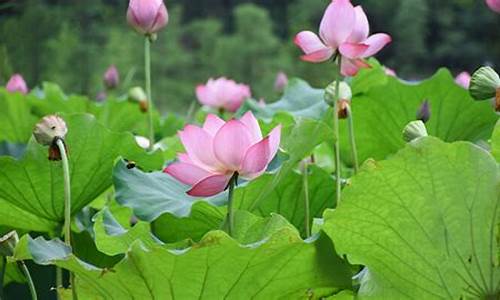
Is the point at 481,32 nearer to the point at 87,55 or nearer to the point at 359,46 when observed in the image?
the point at 87,55

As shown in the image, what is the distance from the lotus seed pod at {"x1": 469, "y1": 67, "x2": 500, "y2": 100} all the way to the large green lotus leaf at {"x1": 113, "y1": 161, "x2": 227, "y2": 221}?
0.60 ft

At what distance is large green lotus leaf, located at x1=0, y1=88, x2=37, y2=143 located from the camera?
1.32 m

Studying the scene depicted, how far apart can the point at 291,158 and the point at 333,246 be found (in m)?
0.11

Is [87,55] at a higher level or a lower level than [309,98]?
lower

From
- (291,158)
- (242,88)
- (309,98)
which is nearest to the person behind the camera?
(291,158)

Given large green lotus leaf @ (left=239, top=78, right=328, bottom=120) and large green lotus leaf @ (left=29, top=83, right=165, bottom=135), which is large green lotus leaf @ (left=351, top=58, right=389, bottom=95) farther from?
large green lotus leaf @ (left=29, top=83, right=165, bottom=135)

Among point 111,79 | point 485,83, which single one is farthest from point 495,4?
point 111,79

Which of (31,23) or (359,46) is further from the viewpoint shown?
(31,23)

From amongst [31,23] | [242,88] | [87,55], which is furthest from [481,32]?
[242,88]

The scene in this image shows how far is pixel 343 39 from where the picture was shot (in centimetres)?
66

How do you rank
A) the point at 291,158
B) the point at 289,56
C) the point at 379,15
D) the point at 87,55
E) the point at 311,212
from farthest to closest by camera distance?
the point at 379,15 → the point at 289,56 → the point at 87,55 → the point at 311,212 → the point at 291,158

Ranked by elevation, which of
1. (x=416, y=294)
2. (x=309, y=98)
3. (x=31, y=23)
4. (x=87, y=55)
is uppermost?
(x=416, y=294)

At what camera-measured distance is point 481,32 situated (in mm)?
20438

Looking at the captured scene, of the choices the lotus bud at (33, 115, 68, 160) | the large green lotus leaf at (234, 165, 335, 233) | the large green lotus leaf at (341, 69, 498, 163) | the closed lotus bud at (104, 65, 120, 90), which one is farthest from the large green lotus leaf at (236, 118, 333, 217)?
the closed lotus bud at (104, 65, 120, 90)
